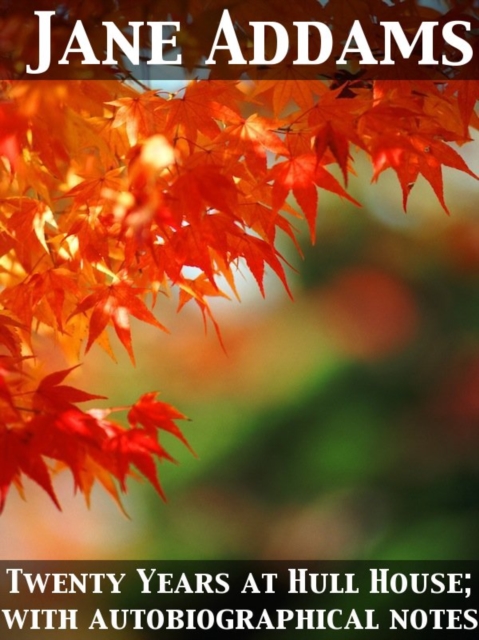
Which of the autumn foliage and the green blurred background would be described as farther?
the green blurred background

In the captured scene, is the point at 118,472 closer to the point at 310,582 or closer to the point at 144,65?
the point at 144,65

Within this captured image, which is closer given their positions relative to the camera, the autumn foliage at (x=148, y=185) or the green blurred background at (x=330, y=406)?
the autumn foliage at (x=148, y=185)

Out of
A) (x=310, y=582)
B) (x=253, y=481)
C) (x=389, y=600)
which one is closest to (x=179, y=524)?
(x=253, y=481)

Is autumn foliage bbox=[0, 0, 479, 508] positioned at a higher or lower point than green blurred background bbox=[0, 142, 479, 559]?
lower

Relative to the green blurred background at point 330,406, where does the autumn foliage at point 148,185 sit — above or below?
below
